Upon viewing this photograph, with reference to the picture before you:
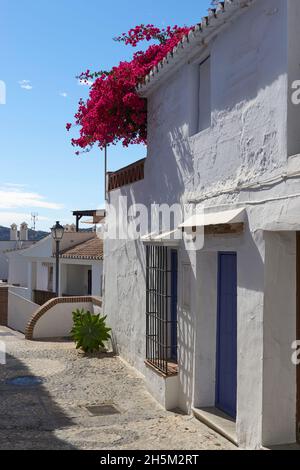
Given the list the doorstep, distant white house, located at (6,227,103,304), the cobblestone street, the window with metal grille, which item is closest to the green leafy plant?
the cobblestone street

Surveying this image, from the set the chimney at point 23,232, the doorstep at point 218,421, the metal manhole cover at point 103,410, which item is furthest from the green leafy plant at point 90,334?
the chimney at point 23,232

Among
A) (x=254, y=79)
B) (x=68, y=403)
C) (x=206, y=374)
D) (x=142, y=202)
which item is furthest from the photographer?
(x=142, y=202)

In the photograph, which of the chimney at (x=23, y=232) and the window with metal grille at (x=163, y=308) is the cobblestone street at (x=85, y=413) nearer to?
the window with metal grille at (x=163, y=308)

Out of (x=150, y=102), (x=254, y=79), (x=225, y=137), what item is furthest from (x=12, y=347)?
(x=254, y=79)

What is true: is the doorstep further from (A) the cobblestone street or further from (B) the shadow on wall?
(B) the shadow on wall

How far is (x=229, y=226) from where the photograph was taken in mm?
6262

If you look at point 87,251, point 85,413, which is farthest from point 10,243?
point 85,413

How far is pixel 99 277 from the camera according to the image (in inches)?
858

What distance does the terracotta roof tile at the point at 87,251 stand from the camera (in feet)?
75.2

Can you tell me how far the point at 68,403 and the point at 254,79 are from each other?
17.4 ft

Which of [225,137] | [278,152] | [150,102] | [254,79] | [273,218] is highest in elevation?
[150,102]

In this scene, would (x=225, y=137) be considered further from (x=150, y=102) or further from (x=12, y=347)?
(x=12, y=347)

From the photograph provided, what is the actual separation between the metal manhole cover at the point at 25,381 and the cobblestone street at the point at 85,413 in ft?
0.30

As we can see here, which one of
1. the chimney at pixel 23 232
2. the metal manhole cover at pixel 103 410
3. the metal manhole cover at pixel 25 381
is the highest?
the chimney at pixel 23 232
